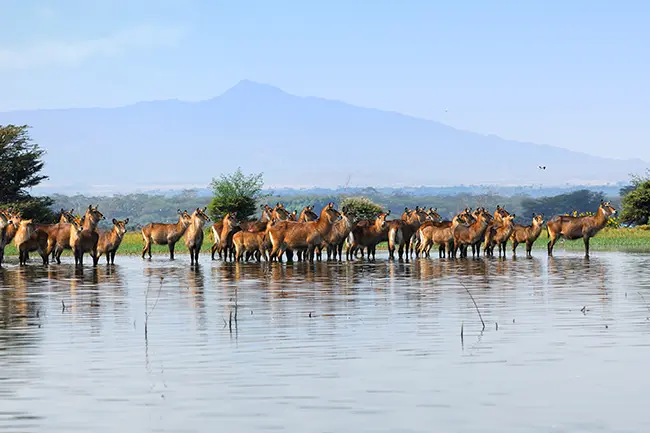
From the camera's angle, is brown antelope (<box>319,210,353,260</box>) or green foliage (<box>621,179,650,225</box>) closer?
brown antelope (<box>319,210,353,260</box>)

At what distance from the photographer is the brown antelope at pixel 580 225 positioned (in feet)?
155

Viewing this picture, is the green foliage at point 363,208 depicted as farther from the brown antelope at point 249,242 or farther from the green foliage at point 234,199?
the brown antelope at point 249,242

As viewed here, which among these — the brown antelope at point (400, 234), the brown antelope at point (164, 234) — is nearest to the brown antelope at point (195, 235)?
the brown antelope at point (164, 234)

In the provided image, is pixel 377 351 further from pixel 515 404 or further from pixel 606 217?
pixel 606 217

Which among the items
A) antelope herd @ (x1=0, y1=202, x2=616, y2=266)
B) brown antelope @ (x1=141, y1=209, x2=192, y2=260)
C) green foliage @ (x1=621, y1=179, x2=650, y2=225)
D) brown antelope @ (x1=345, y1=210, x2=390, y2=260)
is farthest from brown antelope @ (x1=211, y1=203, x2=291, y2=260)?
green foliage @ (x1=621, y1=179, x2=650, y2=225)

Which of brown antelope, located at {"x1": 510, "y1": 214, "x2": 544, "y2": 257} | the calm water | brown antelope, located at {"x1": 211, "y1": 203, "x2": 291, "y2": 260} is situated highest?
brown antelope, located at {"x1": 211, "y1": 203, "x2": 291, "y2": 260}

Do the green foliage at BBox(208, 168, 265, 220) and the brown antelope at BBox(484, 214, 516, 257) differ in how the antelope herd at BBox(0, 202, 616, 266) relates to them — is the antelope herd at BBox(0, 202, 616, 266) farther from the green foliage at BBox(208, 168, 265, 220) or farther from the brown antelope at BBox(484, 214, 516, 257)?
the green foliage at BBox(208, 168, 265, 220)

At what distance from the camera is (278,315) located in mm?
21359

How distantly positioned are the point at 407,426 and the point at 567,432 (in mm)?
1444

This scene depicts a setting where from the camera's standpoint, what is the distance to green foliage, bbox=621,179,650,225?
2606 inches

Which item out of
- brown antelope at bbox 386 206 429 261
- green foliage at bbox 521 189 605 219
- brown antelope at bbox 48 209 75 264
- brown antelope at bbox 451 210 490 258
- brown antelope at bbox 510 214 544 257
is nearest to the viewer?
brown antelope at bbox 48 209 75 264

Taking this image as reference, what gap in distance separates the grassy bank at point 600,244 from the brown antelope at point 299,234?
1181 centimetres

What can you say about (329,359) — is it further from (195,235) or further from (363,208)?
(363,208)

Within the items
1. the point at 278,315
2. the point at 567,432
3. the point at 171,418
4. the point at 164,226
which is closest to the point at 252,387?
the point at 171,418
